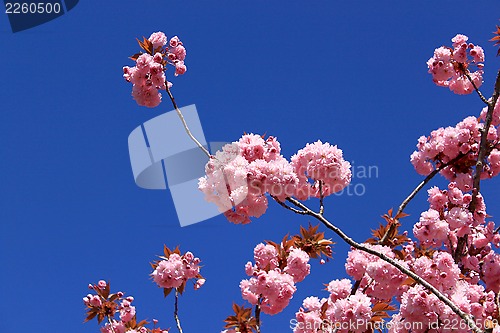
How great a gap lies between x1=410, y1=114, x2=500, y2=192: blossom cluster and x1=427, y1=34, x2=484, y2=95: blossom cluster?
660 mm

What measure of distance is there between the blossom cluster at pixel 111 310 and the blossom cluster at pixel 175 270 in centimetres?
124

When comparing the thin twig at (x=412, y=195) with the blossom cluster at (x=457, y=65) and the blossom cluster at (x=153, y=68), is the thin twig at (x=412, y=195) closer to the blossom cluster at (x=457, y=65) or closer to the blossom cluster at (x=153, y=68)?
the blossom cluster at (x=457, y=65)

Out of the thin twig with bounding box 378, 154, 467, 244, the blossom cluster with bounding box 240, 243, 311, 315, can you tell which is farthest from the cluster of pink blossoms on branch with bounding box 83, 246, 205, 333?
the thin twig with bounding box 378, 154, 467, 244

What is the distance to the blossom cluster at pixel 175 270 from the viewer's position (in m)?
5.09

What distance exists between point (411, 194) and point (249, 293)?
74.6 inches

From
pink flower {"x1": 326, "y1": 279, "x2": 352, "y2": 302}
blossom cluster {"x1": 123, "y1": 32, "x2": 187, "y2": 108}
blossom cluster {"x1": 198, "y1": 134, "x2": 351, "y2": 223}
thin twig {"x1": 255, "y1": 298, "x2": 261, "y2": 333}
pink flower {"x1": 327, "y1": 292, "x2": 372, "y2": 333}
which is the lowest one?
pink flower {"x1": 327, "y1": 292, "x2": 372, "y2": 333}

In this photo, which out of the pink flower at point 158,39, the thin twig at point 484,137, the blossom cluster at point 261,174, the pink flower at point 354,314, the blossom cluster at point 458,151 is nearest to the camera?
the blossom cluster at point 261,174

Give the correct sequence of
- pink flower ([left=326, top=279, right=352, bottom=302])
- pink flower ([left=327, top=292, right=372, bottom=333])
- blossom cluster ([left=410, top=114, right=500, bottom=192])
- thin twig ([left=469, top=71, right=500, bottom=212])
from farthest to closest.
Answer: blossom cluster ([left=410, top=114, right=500, bottom=192]) → thin twig ([left=469, top=71, right=500, bottom=212]) → pink flower ([left=326, top=279, right=352, bottom=302]) → pink flower ([left=327, top=292, right=372, bottom=333])

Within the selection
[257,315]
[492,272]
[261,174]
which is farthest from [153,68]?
[492,272]

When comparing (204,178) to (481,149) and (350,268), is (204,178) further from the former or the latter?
(481,149)

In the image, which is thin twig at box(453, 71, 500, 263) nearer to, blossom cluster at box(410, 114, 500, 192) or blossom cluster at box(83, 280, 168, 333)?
blossom cluster at box(410, 114, 500, 192)

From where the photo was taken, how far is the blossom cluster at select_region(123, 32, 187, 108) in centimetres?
486

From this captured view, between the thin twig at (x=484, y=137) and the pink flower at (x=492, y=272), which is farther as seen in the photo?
the pink flower at (x=492, y=272)

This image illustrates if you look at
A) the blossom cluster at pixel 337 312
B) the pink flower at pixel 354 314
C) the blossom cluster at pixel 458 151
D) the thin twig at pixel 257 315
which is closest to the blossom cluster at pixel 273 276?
the thin twig at pixel 257 315
